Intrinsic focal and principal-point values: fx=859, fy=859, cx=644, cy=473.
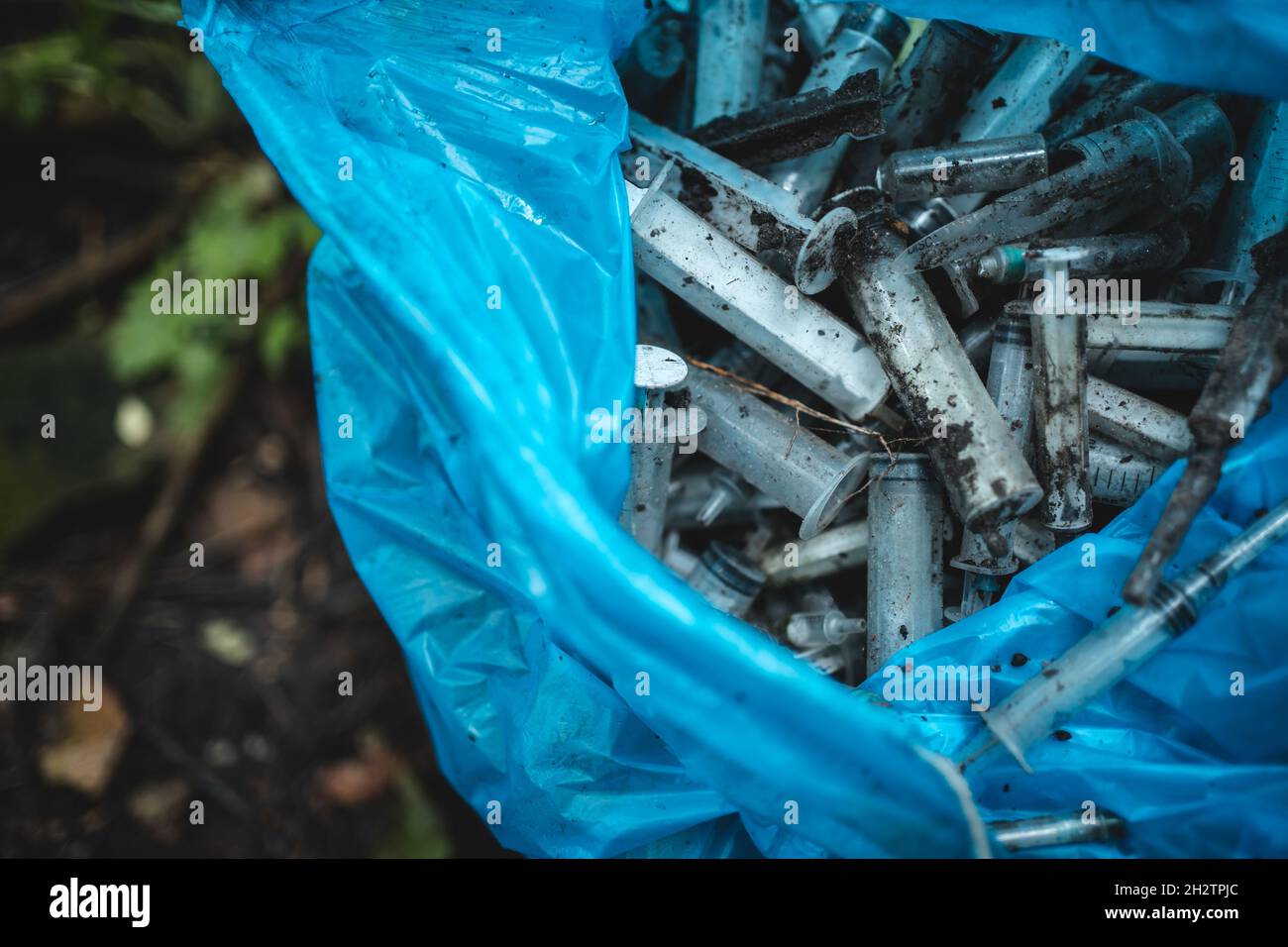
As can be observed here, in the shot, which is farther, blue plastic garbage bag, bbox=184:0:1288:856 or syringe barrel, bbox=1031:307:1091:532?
syringe barrel, bbox=1031:307:1091:532

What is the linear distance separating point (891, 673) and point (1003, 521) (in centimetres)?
33

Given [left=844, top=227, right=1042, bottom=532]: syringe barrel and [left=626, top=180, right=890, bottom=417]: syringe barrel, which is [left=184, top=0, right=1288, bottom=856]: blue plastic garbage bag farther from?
[left=844, top=227, right=1042, bottom=532]: syringe barrel

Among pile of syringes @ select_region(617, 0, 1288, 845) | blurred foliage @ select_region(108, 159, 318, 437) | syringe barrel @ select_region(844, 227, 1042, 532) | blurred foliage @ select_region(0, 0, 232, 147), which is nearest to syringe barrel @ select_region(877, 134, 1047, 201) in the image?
pile of syringes @ select_region(617, 0, 1288, 845)

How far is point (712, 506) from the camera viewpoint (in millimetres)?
1815

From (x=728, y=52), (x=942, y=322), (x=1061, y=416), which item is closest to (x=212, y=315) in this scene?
(x=728, y=52)

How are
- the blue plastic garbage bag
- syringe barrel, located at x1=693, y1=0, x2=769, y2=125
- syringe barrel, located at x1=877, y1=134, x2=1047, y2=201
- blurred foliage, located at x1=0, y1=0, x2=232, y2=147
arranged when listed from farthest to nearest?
blurred foliage, located at x1=0, y1=0, x2=232, y2=147 < syringe barrel, located at x1=693, y1=0, x2=769, y2=125 < syringe barrel, located at x1=877, y1=134, x2=1047, y2=201 < the blue plastic garbage bag

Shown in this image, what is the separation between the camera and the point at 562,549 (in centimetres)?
124

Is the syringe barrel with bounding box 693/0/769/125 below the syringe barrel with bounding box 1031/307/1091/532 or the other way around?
the other way around

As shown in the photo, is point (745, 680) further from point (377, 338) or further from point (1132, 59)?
point (1132, 59)

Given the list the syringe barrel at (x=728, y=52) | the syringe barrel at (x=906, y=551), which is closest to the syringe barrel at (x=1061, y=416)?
the syringe barrel at (x=906, y=551)

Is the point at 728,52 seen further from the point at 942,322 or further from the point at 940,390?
the point at 940,390

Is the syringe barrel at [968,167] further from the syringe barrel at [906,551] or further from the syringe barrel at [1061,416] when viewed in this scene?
the syringe barrel at [906,551]

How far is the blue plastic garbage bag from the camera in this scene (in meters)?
1.23

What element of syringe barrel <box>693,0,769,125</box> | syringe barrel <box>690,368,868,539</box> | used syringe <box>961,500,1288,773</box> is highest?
syringe barrel <box>693,0,769,125</box>
